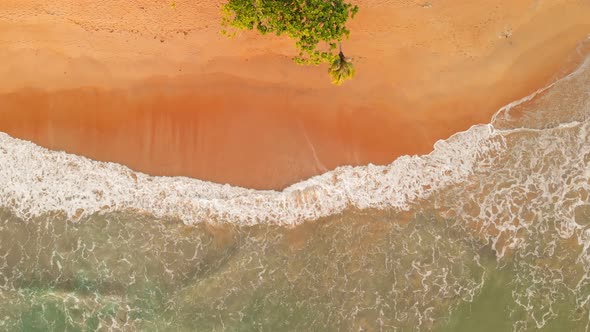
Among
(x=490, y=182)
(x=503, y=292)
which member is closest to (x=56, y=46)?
(x=490, y=182)

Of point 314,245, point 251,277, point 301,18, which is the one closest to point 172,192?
A: point 251,277

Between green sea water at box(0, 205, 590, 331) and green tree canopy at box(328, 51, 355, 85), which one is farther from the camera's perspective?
green sea water at box(0, 205, 590, 331)

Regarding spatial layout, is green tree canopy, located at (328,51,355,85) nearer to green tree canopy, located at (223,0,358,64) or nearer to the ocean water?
green tree canopy, located at (223,0,358,64)

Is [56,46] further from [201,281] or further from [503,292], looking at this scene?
[503,292]

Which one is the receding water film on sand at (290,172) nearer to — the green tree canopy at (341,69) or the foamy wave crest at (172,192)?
the foamy wave crest at (172,192)

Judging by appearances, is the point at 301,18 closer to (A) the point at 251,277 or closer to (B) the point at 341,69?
(B) the point at 341,69

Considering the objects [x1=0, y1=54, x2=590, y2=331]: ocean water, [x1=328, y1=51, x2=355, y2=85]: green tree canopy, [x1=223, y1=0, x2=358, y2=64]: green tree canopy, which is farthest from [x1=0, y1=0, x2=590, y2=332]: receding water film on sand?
[x1=223, y1=0, x2=358, y2=64]: green tree canopy
